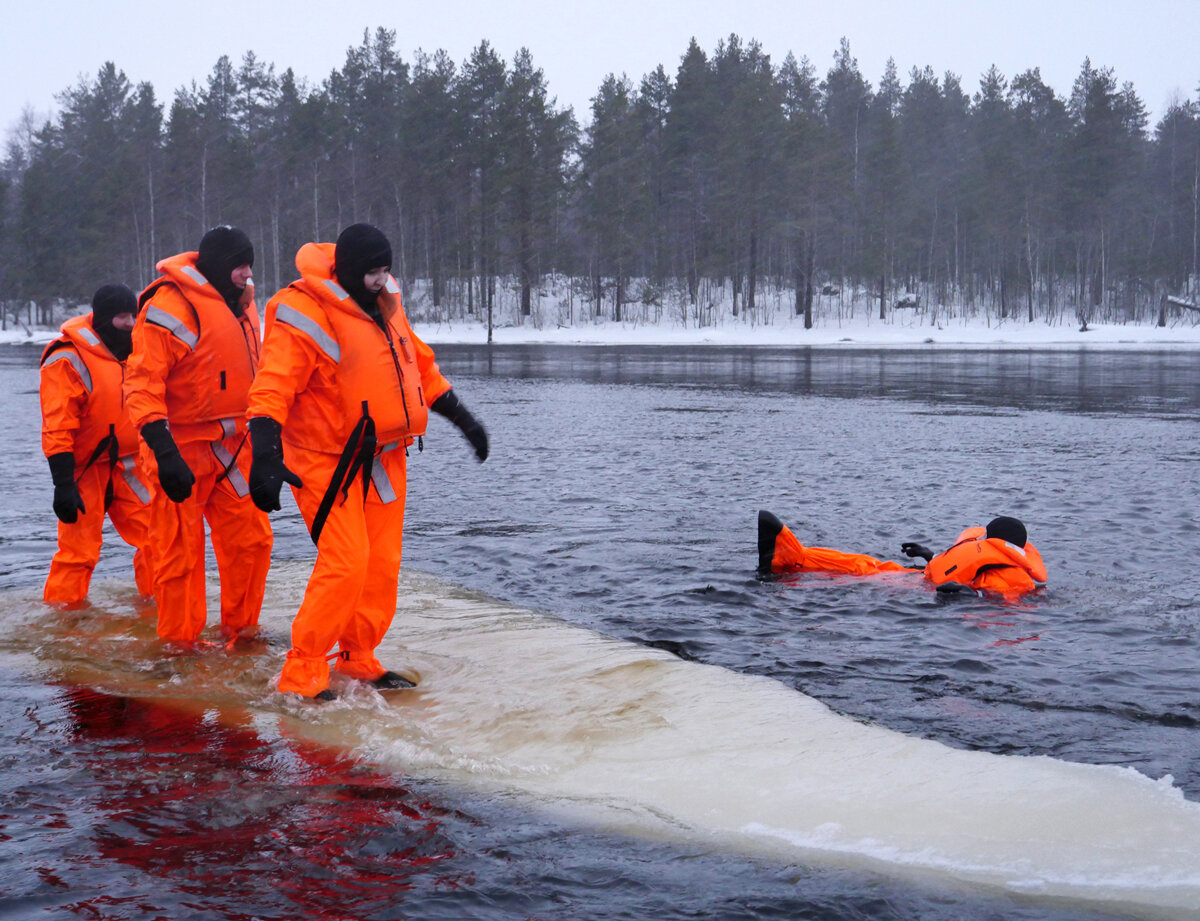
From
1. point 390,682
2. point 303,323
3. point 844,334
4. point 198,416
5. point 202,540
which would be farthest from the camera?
point 844,334

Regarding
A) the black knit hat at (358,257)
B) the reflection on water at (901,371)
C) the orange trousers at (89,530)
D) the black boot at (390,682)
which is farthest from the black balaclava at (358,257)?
the reflection on water at (901,371)

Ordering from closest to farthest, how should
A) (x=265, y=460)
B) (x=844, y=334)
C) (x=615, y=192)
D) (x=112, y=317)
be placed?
1. (x=265, y=460)
2. (x=112, y=317)
3. (x=844, y=334)
4. (x=615, y=192)

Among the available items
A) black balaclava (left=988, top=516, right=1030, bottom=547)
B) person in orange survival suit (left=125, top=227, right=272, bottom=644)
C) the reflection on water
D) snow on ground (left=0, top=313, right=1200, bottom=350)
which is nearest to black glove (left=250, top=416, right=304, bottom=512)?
person in orange survival suit (left=125, top=227, right=272, bottom=644)

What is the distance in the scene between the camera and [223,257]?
5676 mm

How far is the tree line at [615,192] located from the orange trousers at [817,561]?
158 ft

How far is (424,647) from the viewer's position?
6.16 meters

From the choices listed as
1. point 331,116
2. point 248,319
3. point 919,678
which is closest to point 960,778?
point 919,678

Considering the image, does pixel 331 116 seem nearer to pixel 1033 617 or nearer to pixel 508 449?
pixel 508 449

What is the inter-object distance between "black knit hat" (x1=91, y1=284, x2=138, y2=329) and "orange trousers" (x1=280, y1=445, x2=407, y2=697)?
241 centimetres

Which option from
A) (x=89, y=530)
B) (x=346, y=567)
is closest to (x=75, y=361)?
(x=89, y=530)

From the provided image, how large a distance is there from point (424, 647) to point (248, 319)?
2.01m

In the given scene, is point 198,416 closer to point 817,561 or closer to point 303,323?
point 303,323

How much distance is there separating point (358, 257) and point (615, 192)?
57.1m

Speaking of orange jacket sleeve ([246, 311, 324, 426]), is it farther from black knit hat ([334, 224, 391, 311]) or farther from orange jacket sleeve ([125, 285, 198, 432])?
orange jacket sleeve ([125, 285, 198, 432])
